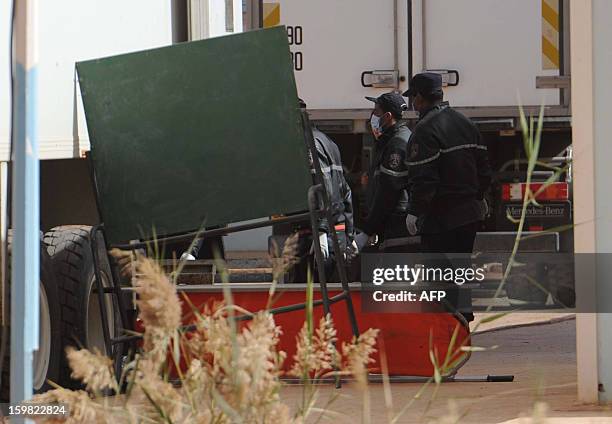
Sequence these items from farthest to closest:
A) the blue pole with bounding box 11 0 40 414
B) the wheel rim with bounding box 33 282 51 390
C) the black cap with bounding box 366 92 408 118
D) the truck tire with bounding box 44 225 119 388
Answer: the black cap with bounding box 366 92 408 118, the truck tire with bounding box 44 225 119 388, the wheel rim with bounding box 33 282 51 390, the blue pole with bounding box 11 0 40 414

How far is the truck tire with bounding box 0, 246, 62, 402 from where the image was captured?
6.93 m

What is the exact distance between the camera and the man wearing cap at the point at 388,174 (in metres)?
9.53

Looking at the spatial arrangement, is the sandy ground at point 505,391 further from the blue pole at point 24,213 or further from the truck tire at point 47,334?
the blue pole at point 24,213

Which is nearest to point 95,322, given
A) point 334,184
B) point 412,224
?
point 334,184

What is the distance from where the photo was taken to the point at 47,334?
23.1 ft

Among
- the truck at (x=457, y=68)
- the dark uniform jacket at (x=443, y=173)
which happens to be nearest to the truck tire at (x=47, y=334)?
the dark uniform jacket at (x=443, y=173)

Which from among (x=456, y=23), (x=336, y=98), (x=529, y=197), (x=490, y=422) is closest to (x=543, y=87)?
(x=456, y=23)

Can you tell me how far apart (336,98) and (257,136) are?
5985mm

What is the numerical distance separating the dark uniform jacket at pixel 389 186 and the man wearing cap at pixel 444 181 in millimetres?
313

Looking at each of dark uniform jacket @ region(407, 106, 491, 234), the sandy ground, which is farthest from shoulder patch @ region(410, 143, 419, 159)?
the sandy ground

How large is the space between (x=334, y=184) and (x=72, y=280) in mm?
2557

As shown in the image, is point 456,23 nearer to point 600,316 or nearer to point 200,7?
point 200,7

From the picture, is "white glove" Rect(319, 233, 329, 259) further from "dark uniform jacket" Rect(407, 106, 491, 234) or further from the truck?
the truck

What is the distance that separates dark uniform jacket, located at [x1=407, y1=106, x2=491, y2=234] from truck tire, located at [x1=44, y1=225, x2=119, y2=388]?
227 cm
